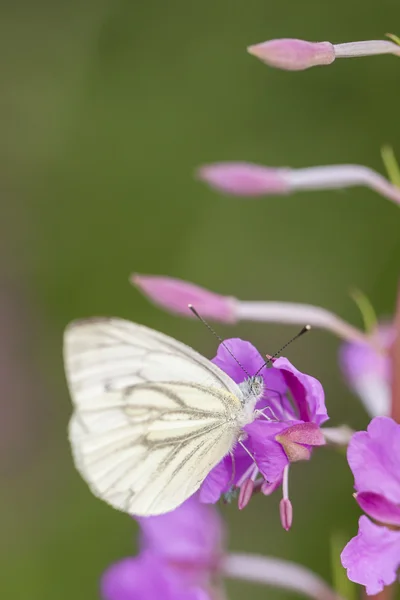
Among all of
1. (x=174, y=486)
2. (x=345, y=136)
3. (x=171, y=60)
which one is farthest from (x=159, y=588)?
(x=171, y=60)

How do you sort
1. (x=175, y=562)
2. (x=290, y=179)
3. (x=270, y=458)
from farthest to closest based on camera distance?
(x=175, y=562), (x=290, y=179), (x=270, y=458)

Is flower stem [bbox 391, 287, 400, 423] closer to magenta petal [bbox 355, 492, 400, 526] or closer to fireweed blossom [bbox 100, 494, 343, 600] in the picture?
magenta petal [bbox 355, 492, 400, 526]

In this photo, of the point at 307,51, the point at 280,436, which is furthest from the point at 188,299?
the point at 307,51

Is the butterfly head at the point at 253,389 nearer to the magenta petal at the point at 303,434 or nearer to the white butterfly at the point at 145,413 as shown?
the white butterfly at the point at 145,413

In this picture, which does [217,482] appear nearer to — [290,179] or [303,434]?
[303,434]

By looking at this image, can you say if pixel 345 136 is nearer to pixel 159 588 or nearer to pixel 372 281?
pixel 372 281

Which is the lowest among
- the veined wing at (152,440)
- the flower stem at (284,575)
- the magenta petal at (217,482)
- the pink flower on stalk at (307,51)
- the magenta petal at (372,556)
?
the flower stem at (284,575)

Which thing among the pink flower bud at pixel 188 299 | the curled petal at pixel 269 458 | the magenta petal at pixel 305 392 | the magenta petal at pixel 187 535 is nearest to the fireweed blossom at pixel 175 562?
the magenta petal at pixel 187 535
